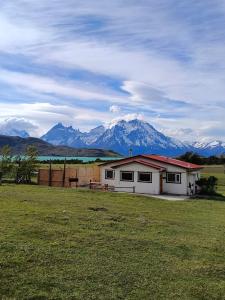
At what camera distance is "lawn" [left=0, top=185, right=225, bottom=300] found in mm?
10070

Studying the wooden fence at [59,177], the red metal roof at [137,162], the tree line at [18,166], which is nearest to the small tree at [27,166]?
the tree line at [18,166]

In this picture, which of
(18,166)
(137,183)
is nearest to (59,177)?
(18,166)

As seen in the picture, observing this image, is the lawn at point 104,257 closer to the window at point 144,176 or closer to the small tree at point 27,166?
the window at point 144,176

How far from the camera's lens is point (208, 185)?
158 feet

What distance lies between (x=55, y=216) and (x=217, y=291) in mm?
9350

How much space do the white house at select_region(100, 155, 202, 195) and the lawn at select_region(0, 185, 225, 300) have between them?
2439 centimetres

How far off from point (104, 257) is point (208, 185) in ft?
121

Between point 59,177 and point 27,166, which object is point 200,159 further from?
point 27,166

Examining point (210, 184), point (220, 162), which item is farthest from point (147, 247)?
point (220, 162)

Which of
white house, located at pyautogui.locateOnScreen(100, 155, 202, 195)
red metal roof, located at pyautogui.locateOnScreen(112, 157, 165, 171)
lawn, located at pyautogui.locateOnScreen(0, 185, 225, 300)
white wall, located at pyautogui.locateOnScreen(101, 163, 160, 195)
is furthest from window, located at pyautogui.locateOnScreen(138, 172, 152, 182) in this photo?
lawn, located at pyautogui.locateOnScreen(0, 185, 225, 300)

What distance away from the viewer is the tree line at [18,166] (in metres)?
47.9

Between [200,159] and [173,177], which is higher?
[200,159]

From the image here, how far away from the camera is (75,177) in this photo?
48844 mm

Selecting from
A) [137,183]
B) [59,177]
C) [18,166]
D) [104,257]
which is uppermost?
[18,166]
